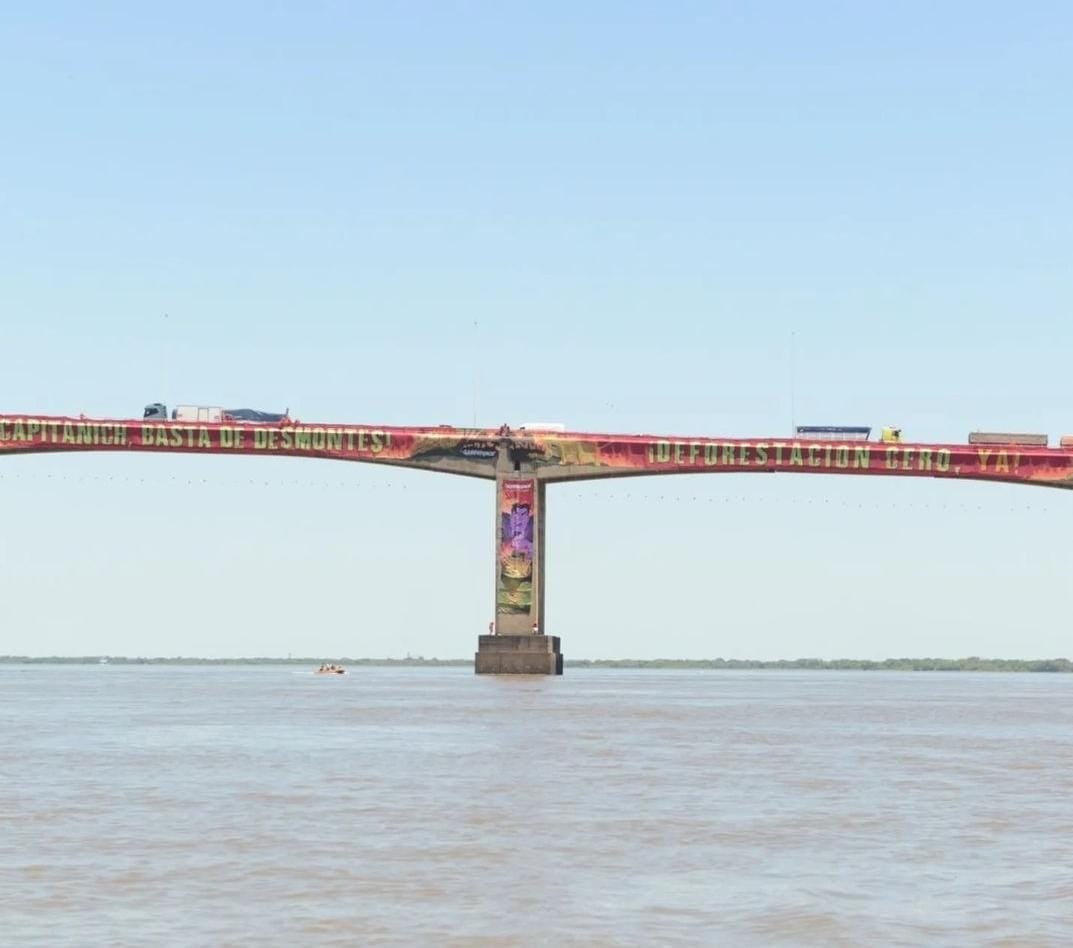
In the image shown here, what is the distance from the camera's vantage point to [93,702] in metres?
79.0

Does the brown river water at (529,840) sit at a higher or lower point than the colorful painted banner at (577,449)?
lower

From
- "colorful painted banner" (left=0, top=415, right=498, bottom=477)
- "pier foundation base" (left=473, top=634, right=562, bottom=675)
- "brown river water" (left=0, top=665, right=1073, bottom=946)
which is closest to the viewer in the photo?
"brown river water" (left=0, top=665, right=1073, bottom=946)

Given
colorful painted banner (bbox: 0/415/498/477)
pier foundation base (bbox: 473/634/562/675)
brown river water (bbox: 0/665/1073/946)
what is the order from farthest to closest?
colorful painted banner (bbox: 0/415/498/477), pier foundation base (bbox: 473/634/562/675), brown river water (bbox: 0/665/1073/946)

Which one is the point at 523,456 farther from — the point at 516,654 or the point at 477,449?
the point at 516,654

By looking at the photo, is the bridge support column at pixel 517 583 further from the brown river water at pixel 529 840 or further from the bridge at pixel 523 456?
the brown river water at pixel 529 840

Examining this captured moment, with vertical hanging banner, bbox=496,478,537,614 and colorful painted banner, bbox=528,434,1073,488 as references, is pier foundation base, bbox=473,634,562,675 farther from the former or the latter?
colorful painted banner, bbox=528,434,1073,488

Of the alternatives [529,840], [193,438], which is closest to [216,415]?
[193,438]

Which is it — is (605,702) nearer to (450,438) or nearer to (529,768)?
(529,768)

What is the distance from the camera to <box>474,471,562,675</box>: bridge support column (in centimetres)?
12362

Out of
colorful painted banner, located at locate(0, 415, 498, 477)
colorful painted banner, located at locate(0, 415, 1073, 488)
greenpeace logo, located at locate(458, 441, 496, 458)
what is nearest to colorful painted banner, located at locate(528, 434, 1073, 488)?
colorful painted banner, located at locate(0, 415, 1073, 488)

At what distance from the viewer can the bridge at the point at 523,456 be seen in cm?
12419

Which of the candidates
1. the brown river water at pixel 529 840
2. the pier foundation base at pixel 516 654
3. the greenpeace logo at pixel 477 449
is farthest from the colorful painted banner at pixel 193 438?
the brown river water at pixel 529 840

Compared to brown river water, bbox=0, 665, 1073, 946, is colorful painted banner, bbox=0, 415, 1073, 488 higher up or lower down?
higher up

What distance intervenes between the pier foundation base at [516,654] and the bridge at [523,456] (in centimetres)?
6
